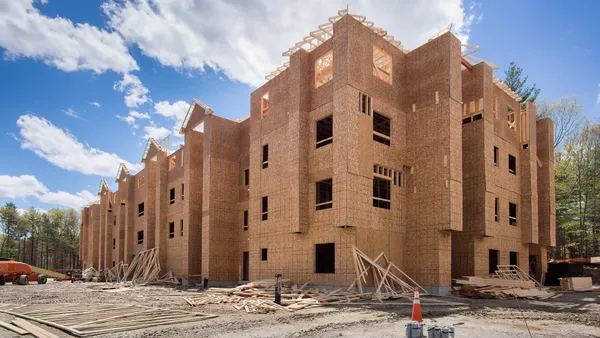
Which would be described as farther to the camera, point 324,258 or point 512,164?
point 512,164

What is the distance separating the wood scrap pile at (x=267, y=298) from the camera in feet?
46.2

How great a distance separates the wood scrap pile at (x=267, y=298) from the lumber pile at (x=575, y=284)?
13.6 m

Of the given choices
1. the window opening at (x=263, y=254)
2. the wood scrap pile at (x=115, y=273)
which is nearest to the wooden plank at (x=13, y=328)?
the window opening at (x=263, y=254)

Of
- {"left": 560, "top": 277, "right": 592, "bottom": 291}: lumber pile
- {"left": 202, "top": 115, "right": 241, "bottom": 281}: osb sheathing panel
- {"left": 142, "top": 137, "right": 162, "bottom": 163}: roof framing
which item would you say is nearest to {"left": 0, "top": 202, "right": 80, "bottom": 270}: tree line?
{"left": 142, "top": 137, "right": 162, "bottom": 163}: roof framing

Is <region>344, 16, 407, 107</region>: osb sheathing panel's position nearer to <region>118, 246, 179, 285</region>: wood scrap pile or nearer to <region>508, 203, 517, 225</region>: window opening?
<region>508, 203, 517, 225</region>: window opening

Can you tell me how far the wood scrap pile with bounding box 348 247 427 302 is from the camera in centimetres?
1759

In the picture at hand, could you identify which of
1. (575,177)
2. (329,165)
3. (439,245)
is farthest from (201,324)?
(575,177)

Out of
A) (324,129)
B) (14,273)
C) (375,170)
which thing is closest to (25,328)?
(375,170)

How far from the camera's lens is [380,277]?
61.9 feet

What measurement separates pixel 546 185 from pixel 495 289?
14.0 metres

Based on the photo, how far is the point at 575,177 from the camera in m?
39.1

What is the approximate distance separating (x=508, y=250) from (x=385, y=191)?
8.96m

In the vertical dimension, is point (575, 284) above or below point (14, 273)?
above

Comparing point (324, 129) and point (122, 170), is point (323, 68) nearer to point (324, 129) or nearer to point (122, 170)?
point (324, 129)
